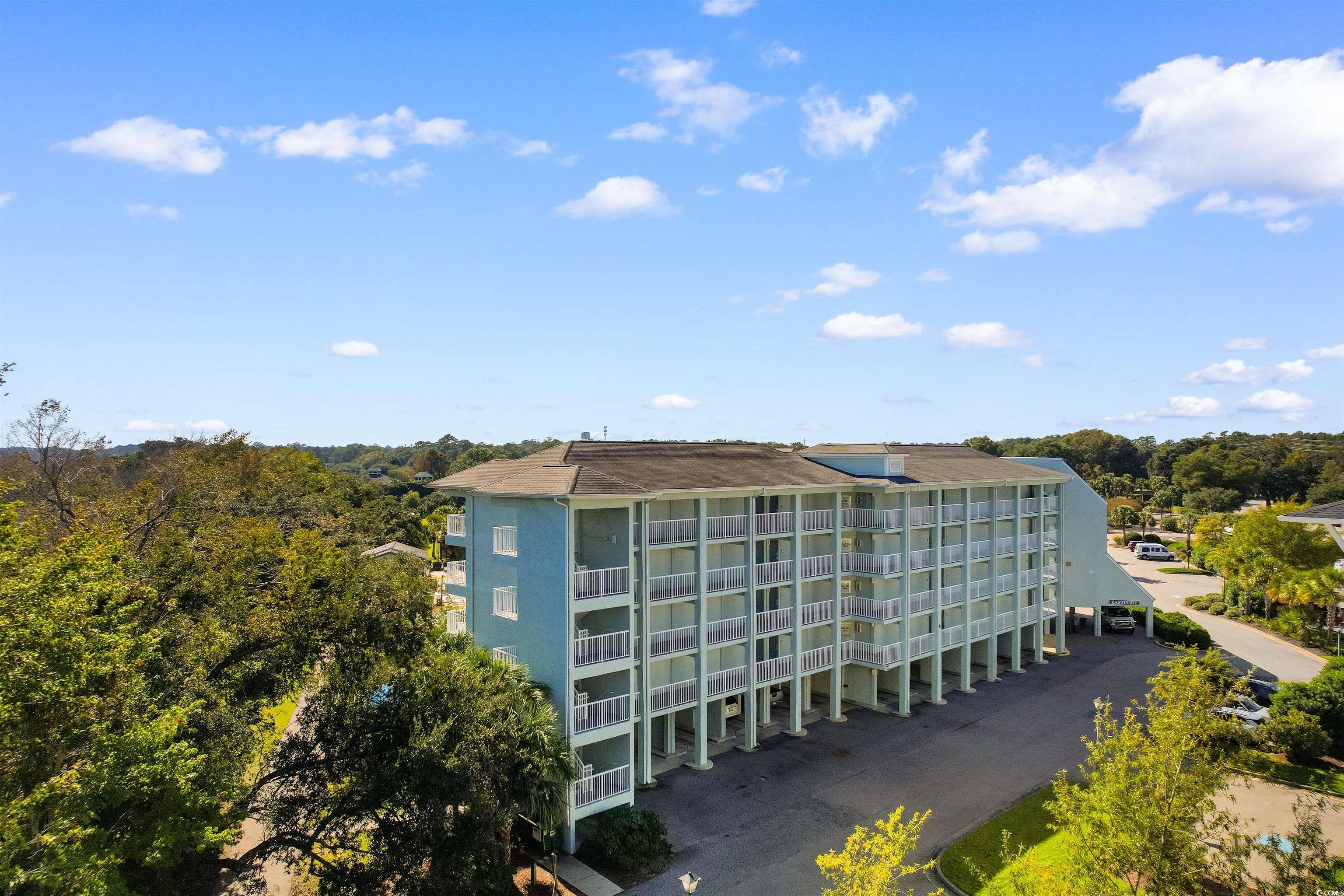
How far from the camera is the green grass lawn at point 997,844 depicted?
68.0ft

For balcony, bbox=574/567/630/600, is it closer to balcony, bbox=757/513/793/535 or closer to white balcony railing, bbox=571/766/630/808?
white balcony railing, bbox=571/766/630/808

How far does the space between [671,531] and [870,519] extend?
11.5 meters

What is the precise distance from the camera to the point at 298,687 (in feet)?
70.1

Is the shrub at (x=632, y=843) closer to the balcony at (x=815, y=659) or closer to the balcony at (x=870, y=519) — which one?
the balcony at (x=815, y=659)

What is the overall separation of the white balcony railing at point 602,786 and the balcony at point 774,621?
8.75 metres

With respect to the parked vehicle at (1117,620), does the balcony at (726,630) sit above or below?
above

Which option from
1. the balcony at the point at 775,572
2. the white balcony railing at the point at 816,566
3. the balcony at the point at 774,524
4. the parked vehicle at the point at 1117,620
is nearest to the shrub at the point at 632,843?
the balcony at the point at 775,572

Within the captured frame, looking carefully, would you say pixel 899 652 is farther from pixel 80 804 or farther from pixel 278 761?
pixel 80 804

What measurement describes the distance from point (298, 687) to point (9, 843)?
30.4ft

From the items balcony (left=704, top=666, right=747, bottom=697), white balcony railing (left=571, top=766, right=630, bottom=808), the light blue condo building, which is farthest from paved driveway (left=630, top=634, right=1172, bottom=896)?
balcony (left=704, top=666, right=747, bottom=697)

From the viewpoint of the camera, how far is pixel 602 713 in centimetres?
2270

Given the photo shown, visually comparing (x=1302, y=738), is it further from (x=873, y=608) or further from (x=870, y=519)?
(x=870, y=519)

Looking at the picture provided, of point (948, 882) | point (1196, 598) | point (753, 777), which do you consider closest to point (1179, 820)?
point (948, 882)

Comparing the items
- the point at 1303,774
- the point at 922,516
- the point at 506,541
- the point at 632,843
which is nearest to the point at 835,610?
the point at 922,516
